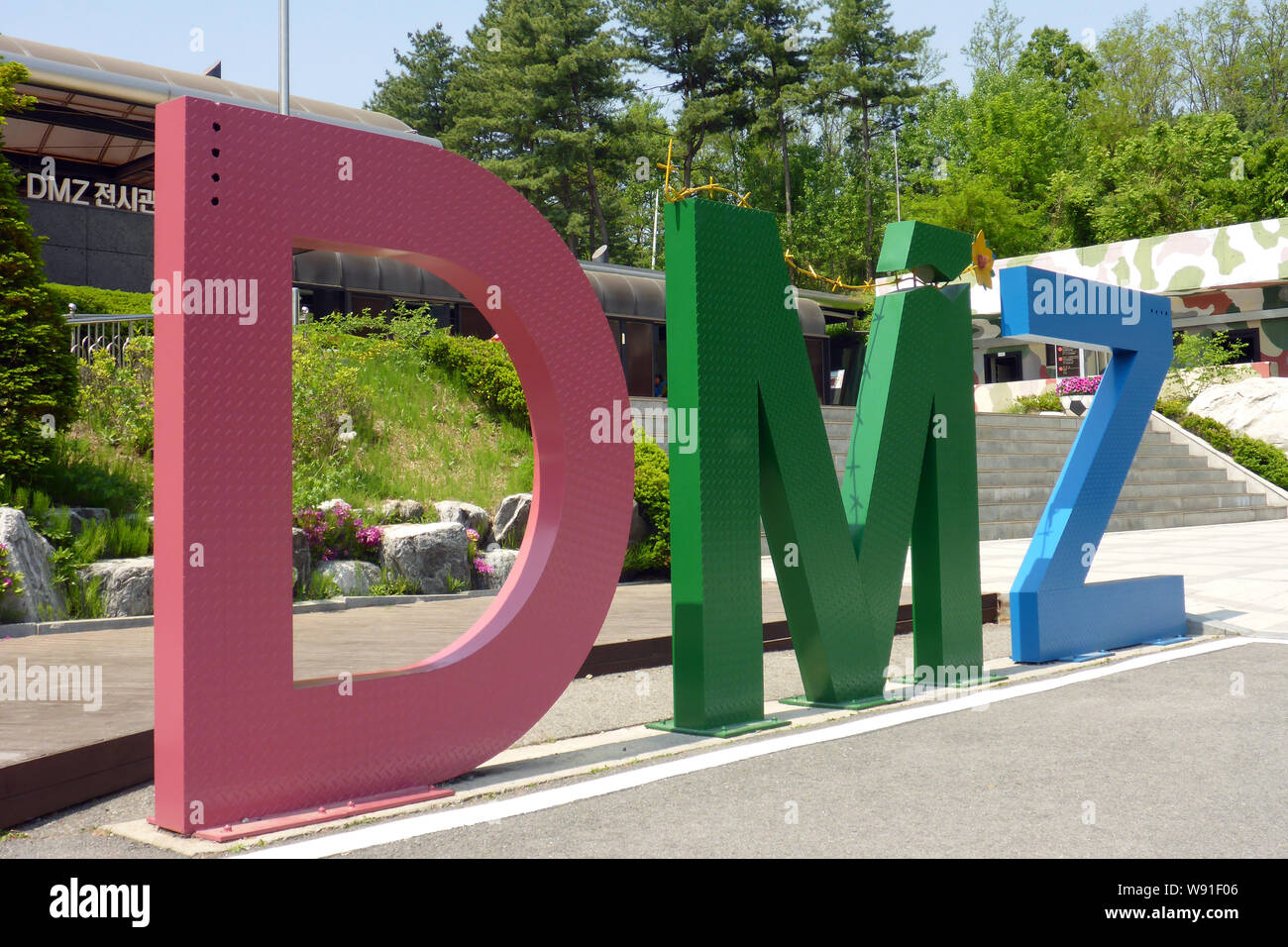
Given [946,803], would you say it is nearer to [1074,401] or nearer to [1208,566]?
[1208,566]

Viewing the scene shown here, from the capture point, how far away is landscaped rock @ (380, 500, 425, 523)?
471 inches

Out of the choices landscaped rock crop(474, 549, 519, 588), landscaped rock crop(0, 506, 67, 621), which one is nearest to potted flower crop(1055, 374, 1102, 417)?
landscaped rock crop(474, 549, 519, 588)

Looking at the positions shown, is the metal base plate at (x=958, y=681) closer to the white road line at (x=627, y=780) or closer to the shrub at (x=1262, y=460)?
the white road line at (x=627, y=780)

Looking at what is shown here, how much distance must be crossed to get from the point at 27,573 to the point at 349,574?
292 cm

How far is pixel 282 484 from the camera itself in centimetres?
405

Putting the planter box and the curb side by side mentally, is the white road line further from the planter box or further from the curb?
the planter box

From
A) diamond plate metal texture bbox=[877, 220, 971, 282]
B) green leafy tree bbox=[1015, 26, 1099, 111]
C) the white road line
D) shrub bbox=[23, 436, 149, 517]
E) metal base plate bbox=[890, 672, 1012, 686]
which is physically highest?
green leafy tree bbox=[1015, 26, 1099, 111]

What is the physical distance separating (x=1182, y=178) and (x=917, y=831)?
147ft

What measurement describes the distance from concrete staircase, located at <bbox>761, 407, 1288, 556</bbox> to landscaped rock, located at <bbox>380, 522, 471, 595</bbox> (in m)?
8.26

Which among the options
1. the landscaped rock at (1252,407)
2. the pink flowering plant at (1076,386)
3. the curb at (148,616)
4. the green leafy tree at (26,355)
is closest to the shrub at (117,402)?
the green leafy tree at (26,355)

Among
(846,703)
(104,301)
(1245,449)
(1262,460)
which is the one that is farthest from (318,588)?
(1262,460)

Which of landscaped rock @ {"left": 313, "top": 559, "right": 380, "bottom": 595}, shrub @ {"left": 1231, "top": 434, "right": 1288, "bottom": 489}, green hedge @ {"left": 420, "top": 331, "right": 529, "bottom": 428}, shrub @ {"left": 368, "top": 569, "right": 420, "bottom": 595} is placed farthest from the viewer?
shrub @ {"left": 1231, "top": 434, "right": 1288, "bottom": 489}

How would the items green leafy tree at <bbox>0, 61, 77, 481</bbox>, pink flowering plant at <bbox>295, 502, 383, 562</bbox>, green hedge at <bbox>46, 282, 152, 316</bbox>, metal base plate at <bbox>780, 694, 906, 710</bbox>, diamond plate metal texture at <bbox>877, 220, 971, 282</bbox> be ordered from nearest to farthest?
metal base plate at <bbox>780, 694, 906, 710</bbox>, diamond plate metal texture at <bbox>877, 220, 971, 282</bbox>, green leafy tree at <bbox>0, 61, 77, 481</bbox>, pink flowering plant at <bbox>295, 502, 383, 562</bbox>, green hedge at <bbox>46, 282, 152, 316</bbox>

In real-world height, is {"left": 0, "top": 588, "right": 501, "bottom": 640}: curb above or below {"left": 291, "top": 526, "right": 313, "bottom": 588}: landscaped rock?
below
